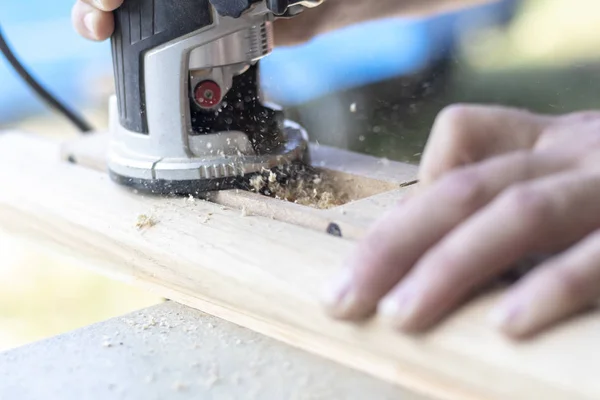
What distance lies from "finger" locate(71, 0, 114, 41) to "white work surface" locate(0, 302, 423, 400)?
43 cm

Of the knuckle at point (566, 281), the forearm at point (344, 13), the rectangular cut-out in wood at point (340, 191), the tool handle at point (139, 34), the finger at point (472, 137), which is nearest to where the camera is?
the knuckle at point (566, 281)

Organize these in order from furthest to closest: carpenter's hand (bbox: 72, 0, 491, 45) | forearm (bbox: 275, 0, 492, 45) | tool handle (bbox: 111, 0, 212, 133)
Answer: forearm (bbox: 275, 0, 492, 45) → carpenter's hand (bbox: 72, 0, 491, 45) → tool handle (bbox: 111, 0, 212, 133)

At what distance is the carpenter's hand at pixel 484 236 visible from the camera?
607 mm

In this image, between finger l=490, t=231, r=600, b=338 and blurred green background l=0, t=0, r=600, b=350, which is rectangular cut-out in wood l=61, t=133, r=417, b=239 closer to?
blurred green background l=0, t=0, r=600, b=350

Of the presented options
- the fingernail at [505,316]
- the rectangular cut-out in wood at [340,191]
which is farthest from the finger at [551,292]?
the rectangular cut-out in wood at [340,191]

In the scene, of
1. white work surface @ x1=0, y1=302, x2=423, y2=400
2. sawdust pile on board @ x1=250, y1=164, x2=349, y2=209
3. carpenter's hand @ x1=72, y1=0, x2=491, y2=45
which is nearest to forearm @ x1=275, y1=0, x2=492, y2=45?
carpenter's hand @ x1=72, y1=0, x2=491, y2=45

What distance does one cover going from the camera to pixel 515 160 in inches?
26.2

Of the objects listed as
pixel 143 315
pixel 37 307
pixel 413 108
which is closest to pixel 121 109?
pixel 143 315

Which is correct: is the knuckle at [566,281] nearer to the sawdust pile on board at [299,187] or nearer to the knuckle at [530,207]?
the knuckle at [530,207]

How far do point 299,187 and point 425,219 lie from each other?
45cm

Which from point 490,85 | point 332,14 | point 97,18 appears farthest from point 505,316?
point 332,14

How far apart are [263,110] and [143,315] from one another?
369 mm

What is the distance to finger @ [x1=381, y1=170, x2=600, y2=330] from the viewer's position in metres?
0.62

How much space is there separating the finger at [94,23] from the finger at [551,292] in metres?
0.73
